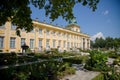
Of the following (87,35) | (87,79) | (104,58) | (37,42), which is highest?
(87,35)

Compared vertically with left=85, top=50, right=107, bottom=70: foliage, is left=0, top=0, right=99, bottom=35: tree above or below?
above

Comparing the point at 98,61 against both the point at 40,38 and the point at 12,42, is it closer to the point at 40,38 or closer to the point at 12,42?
the point at 12,42

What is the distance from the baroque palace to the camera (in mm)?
27683

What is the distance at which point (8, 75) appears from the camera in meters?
8.51

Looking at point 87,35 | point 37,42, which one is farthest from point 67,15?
point 87,35

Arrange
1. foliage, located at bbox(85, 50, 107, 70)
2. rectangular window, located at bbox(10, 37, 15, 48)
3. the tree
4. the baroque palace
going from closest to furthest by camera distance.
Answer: the tree, foliage, located at bbox(85, 50, 107, 70), the baroque palace, rectangular window, located at bbox(10, 37, 15, 48)

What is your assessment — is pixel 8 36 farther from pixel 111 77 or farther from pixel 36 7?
pixel 111 77

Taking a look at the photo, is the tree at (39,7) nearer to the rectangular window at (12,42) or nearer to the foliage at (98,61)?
the foliage at (98,61)

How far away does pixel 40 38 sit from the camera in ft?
119

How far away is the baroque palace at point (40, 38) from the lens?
27.7 meters

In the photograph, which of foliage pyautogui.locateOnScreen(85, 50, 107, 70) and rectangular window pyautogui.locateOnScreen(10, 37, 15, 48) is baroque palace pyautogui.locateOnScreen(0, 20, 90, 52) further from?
foliage pyautogui.locateOnScreen(85, 50, 107, 70)

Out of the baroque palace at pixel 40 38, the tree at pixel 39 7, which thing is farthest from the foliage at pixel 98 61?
the baroque palace at pixel 40 38

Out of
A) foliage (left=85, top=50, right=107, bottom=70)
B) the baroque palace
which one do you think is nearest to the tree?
foliage (left=85, top=50, right=107, bottom=70)

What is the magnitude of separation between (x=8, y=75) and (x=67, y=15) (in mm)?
5266
